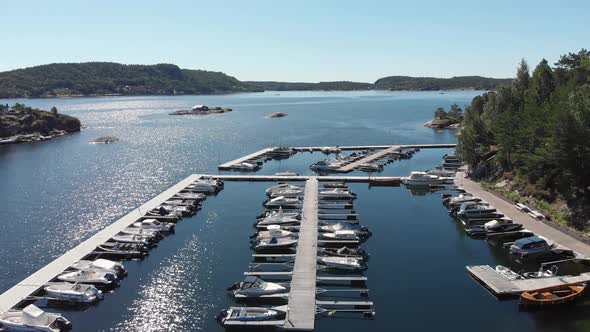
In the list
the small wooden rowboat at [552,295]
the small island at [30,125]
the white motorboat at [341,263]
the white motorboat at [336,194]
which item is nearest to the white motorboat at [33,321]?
the white motorboat at [341,263]

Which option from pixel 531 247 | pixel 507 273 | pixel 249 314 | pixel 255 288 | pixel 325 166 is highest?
pixel 325 166

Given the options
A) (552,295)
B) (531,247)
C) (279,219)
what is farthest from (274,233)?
(552,295)

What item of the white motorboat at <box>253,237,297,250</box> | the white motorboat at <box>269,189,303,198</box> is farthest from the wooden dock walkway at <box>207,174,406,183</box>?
the white motorboat at <box>253,237,297,250</box>

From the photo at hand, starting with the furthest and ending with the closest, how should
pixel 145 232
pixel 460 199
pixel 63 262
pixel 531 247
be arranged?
pixel 460 199 → pixel 145 232 → pixel 531 247 → pixel 63 262

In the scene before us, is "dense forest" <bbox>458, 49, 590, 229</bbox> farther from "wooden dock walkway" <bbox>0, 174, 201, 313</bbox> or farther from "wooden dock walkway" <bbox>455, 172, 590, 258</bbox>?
"wooden dock walkway" <bbox>0, 174, 201, 313</bbox>

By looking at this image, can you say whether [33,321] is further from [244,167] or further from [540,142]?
[244,167]

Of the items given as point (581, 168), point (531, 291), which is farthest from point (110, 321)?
point (581, 168)

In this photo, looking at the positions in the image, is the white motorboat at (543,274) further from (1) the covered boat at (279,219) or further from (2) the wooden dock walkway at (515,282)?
(1) the covered boat at (279,219)
